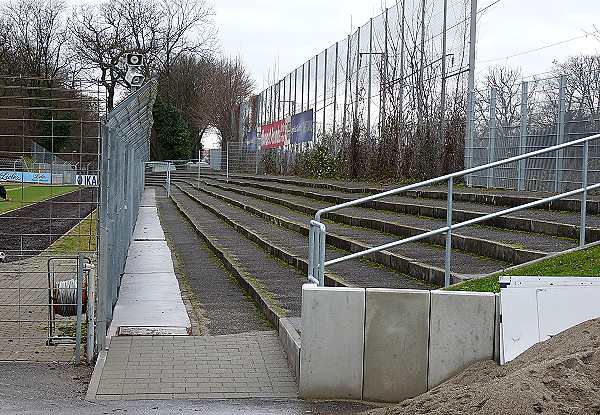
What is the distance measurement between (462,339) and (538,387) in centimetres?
142

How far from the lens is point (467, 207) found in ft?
45.7

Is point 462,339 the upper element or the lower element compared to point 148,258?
upper

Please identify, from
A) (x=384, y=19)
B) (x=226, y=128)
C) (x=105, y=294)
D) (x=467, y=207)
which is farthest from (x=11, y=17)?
(x=105, y=294)

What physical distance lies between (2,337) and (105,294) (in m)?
1.68

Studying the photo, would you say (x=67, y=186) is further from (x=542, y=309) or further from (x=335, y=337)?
(x=542, y=309)

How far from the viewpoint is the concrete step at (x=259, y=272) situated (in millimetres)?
10086

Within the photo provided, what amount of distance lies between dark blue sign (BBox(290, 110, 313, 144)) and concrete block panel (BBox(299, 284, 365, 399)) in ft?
99.1

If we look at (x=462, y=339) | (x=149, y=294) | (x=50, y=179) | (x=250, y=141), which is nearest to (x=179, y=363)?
(x=462, y=339)

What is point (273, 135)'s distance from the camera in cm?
4688

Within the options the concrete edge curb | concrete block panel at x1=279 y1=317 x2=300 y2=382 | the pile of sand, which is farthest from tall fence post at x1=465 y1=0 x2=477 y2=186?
the pile of sand

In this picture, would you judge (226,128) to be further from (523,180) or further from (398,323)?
(398,323)

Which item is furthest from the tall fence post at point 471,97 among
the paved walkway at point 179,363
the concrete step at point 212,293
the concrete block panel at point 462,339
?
the concrete block panel at point 462,339

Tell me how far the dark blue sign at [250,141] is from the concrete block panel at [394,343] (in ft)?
148

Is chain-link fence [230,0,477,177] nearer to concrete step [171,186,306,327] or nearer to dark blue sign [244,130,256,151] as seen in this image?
concrete step [171,186,306,327]
